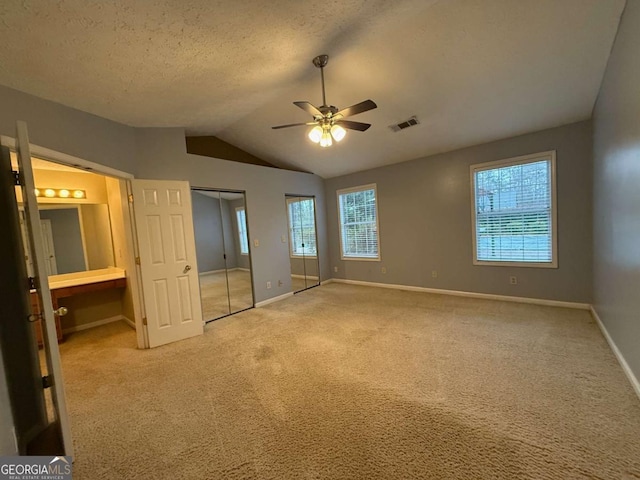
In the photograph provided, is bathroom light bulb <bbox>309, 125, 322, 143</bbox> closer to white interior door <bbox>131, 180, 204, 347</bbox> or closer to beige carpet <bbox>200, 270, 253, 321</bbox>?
white interior door <bbox>131, 180, 204, 347</bbox>

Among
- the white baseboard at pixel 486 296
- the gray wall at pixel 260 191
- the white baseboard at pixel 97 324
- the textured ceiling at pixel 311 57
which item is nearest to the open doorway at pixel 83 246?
the white baseboard at pixel 97 324

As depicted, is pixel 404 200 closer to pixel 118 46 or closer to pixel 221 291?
pixel 221 291

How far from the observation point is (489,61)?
2.78m

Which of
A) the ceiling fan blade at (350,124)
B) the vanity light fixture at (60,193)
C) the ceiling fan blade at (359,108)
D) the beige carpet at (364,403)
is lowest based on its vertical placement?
the beige carpet at (364,403)

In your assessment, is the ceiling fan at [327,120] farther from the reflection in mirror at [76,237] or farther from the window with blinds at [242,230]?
the reflection in mirror at [76,237]

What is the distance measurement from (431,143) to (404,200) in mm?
1178

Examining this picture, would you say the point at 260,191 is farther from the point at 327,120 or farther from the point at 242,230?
the point at 327,120

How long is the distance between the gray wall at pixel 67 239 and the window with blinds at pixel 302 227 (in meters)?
3.63

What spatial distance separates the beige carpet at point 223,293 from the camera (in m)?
4.41

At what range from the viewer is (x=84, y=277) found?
164 inches

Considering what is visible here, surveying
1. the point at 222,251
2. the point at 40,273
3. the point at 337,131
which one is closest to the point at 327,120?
the point at 337,131

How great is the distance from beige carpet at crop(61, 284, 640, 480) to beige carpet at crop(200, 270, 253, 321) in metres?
0.95

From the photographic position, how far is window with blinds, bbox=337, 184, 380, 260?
19.3 feet

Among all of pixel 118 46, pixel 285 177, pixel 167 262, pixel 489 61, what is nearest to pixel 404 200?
pixel 285 177
